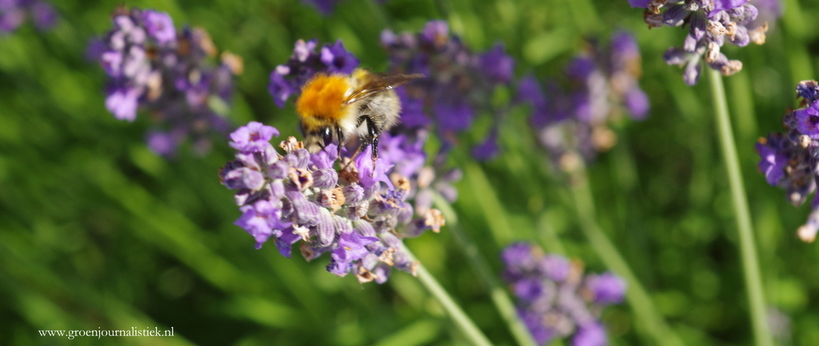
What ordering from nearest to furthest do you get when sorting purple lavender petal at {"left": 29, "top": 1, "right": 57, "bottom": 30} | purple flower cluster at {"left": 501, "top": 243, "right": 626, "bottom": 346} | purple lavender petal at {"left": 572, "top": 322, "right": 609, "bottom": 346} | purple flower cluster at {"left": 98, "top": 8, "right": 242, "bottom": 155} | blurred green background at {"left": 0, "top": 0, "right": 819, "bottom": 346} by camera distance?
purple flower cluster at {"left": 98, "top": 8, "right": 242, "bottom": 155} < purple flower cluster at {"left": 501, "top": 243, "right": 626, "bottom": 346} < purple lavender petal at {"left": 572, "top": 322, "right": 609, "bottom": 346} < blurred green background at {"left": 0, "top": 0, "right": 819, "bottom": 346} < purple lavender petal at {"left": 29, "top": 1, "right": 57, "bottom": 30}

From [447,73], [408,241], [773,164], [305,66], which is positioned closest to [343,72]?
[305,66]

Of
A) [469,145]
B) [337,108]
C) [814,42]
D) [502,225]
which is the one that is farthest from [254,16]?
[814,42]

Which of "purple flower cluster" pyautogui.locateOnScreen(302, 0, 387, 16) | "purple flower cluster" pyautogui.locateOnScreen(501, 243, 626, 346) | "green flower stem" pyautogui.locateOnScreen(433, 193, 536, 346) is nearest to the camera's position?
"green flower stem" pyautogui.locateOnScreen(433, 193, 536, 346)

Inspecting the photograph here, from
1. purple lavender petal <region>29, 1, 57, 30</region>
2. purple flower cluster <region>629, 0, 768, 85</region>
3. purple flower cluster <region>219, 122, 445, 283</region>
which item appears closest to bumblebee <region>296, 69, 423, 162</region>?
purple flower cluster <region>219, 122, 445, 283</region>

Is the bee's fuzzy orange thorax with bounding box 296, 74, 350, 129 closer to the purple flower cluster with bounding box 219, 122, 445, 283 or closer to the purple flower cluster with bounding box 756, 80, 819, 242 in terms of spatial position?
the purple flower cluster with bounding box 219, 122, 445, 283

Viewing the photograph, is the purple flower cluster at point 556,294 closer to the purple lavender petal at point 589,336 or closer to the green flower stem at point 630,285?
the purple lavender petal at point 589,336

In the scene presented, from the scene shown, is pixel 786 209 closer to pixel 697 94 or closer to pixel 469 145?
pixel 697 94
